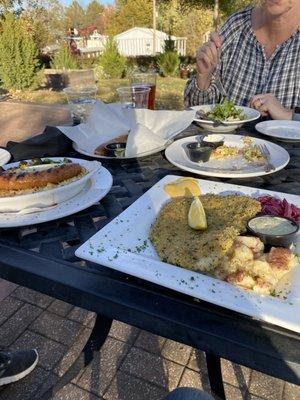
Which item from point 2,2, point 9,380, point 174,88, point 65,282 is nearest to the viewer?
point 65,282

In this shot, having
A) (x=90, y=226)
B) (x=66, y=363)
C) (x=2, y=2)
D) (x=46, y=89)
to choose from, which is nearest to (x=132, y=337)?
(x=66, y=363)

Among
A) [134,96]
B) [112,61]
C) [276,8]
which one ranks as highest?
[276,8]

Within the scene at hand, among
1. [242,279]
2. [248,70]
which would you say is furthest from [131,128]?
[248,70]

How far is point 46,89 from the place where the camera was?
1177 centimetres

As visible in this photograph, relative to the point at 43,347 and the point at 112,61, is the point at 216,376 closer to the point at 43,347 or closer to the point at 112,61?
the point at 43,347

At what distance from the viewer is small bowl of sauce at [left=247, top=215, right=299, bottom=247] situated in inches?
31.4

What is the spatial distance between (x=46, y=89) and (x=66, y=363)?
11236 millimetres

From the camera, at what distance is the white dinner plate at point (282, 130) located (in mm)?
1683

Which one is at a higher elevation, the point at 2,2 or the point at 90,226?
the point at 2,2

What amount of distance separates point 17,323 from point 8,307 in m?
0.18

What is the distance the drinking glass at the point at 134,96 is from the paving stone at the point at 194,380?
1434 mm

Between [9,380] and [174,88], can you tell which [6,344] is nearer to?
[9,380]

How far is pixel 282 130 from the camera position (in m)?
1.80

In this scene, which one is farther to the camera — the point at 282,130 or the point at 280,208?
the point at 282,130
